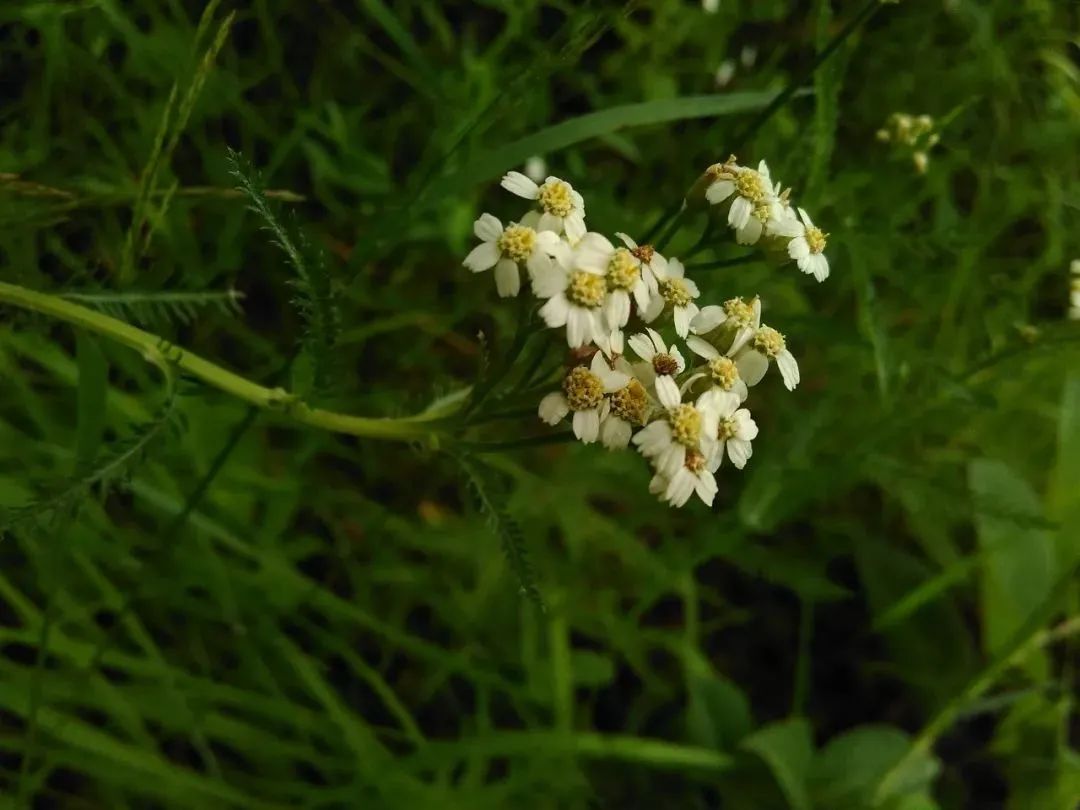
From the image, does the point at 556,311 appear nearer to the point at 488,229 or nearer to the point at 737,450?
the point at 488,229

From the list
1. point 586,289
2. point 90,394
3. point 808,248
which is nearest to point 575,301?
point 586,289

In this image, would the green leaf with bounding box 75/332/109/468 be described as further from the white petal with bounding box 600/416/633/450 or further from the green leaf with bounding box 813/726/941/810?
the green leaf with bounding box 813/726/941/810

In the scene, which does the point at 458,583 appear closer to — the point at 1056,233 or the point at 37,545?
the point at 37,545

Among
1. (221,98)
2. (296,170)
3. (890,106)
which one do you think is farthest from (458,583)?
(890,106)

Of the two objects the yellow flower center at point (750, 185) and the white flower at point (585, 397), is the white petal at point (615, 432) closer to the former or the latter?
the white flower at point (585, 397)

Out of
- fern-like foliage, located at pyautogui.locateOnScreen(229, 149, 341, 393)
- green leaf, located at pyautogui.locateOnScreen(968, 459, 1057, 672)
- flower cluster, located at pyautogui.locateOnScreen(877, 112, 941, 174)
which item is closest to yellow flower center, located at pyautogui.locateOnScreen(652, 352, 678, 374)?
fern-like foliage, located at pyautogui.locateOnScreen(229, 149, 341, 393)

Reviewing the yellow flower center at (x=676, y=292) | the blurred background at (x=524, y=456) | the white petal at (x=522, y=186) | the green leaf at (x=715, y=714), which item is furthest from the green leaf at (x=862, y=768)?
the white petal at (x=522, y=186)

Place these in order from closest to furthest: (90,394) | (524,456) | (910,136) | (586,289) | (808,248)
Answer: (586,289), (808,248), (90,394), (910,136), (524,456)
